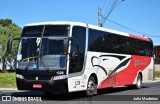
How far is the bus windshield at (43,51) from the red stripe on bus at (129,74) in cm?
389

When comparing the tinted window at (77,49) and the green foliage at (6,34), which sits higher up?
the green foliage at (6,34)

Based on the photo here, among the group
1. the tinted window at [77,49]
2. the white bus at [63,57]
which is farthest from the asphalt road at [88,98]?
the tinted window at [77,49]

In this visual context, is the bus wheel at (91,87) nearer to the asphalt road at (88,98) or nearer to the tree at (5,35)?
the asphalt road at (88,98)

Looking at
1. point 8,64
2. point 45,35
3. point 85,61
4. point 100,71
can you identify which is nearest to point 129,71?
point 100,71

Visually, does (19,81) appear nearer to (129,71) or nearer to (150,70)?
(129,71)

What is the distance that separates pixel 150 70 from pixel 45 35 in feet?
41.4

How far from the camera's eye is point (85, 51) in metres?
16.7

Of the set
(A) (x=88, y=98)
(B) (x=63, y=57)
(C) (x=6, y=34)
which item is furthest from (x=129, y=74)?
(C) (x=6, y=34)

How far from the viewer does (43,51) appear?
15508mm

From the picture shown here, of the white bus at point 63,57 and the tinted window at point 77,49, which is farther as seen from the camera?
the tinted window at point 77,49

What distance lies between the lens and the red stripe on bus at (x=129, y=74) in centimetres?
1959

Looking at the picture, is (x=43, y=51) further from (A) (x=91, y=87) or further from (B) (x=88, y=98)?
(A) (x=91, y=87)

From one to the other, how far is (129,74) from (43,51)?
837cm

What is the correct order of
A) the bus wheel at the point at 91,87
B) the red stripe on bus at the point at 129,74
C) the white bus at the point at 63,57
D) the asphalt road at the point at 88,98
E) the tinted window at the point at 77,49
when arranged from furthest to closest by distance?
the red stripe on bus at the point at 129,74 → the bus wheel at the point at 91,87 → the tinted window at the point at 77,49 → the white bus at the point at 63,57 → the asphalt road at the point at 88,98
